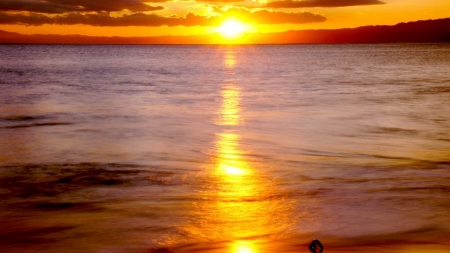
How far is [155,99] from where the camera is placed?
23.0 metres

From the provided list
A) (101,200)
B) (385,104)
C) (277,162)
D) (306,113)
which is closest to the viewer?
(101,200)

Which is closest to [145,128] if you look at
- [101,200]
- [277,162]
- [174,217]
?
[277,162]

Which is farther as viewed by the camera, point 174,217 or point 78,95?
point 78,95

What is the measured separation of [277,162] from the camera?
9422mm

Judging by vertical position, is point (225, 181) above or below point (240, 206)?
below

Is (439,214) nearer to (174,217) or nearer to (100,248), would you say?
(174,217)

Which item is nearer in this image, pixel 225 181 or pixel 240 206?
pixel 240 206

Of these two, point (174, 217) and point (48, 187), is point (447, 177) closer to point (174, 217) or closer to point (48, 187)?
point (174, 217)

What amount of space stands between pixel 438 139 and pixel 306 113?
5846 millimetres

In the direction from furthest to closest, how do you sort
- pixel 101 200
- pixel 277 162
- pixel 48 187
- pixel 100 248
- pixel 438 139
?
pixel 438 139, pixel 277 162, pixel 48 187, pixel 101 200, pixel 100 248

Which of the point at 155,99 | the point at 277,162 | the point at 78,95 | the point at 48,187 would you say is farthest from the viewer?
the point at 78,95

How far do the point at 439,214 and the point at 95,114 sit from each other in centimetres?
1322

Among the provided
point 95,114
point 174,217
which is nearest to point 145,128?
point 95,114

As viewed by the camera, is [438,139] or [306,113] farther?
[306,113]
